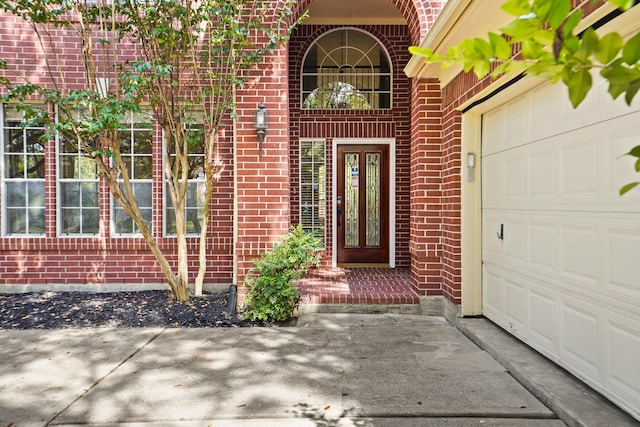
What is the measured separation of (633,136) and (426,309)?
3.09 meters

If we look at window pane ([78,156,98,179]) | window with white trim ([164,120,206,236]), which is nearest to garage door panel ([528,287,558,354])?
window with white trim ([164,120,206,236])

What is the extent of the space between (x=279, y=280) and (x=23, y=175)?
4.22 m

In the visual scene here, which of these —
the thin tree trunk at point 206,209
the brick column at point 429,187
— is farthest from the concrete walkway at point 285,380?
the thin tree trunk at point 206,209

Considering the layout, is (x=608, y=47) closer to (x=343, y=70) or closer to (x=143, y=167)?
(x=143, y=167)

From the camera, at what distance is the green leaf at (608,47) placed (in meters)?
0.81

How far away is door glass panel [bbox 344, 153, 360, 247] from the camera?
725 centimetres

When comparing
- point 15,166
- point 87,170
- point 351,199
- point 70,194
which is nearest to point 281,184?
point 351,199

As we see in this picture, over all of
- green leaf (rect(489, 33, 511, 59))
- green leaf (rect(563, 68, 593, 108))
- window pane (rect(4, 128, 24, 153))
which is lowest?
green leaf (rect(563, 68, 593, 108))

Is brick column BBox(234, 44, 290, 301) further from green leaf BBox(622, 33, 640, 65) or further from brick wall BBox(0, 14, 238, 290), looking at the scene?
green leaf BBox(622, 33, 640, 65)

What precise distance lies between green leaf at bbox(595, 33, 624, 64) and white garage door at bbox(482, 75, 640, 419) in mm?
2005

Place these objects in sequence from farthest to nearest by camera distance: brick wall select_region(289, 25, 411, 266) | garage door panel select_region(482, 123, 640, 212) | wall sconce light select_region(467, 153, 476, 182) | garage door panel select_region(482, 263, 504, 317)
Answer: brick wall select_region(289, 25, 411, 266), wall sconce light select_region(467, 153, 476, 182), garage door panel select_region(482, 263, 504, 317), garage door panel select_region(482, 123, 640, 212)

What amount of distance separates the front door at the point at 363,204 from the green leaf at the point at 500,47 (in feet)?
20.8

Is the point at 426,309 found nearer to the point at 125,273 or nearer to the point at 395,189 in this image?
the point at 395,189

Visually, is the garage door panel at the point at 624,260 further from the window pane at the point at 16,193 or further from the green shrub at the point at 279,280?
the window pane at the point at 16,193
